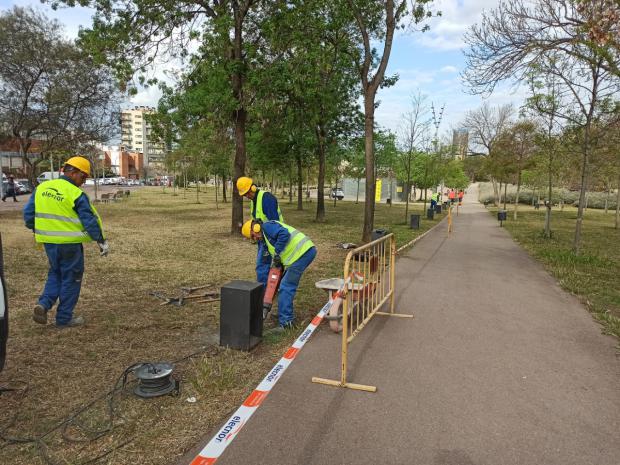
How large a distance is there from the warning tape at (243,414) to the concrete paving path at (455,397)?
0.07m

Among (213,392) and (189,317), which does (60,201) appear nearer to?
(189,317)

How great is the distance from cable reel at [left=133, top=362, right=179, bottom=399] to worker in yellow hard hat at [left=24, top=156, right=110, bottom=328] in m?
2.00

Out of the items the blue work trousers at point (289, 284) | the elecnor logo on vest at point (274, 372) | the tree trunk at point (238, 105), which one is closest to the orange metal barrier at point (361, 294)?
the elecnor logo on vest at point (274, 372)

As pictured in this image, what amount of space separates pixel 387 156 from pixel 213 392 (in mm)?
36007

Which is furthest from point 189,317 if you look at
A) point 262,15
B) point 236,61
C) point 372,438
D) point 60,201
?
point 262,15

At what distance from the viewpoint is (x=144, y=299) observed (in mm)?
6734

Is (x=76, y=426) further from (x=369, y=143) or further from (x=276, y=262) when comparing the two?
(x=369, y=143)

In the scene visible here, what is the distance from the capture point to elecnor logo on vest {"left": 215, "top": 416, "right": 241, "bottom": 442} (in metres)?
3.05

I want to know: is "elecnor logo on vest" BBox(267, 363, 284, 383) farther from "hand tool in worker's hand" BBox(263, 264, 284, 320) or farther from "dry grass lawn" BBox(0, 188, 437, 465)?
"hand tool in worker's hand" BBox(263, 264, 284, 320)

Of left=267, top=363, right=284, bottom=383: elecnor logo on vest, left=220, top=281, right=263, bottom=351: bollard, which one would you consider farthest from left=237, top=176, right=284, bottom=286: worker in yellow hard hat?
left=267, top=363, right=284, bottom=383: elecnor logo on vest

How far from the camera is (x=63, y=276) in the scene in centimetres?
512

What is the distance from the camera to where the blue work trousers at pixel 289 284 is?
17.5 feet

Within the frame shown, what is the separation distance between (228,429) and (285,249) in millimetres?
2464

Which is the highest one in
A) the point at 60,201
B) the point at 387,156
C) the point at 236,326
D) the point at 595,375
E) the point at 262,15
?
the point at 262,15
